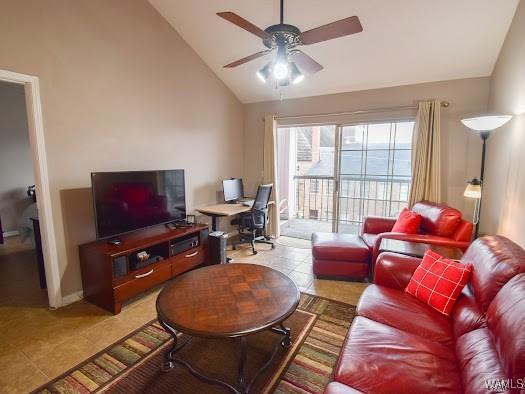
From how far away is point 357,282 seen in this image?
3.26m

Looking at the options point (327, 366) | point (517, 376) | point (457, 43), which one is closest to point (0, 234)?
point (327, 366)

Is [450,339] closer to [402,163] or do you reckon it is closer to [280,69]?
[280,69]

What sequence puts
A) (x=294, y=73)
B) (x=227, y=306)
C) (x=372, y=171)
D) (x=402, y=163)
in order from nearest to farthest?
(x=227, y=306) → (x=294, y=73) → (x=402, y=163) → (x=372, y=171)

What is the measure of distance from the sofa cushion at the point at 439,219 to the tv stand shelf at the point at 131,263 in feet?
8.94

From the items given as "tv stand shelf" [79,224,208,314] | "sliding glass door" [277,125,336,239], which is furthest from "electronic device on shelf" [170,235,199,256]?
"sliding glass door" [277,125,336,239]

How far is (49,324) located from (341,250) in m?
2.91

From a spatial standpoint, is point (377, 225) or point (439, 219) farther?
point (377, 225)

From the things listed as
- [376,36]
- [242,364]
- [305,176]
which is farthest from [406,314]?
[305,176]

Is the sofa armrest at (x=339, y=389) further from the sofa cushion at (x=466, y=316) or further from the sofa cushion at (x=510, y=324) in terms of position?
the sofa cushion at (x=466, y=316)

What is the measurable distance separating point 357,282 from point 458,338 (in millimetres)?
1711

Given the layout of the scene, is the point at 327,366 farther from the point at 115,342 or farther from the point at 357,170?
the point at 357,170

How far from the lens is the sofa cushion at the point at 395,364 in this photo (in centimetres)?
125

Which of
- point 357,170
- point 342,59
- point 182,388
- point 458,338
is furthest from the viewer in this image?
point 357,170

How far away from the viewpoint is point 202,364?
1.92 meters
